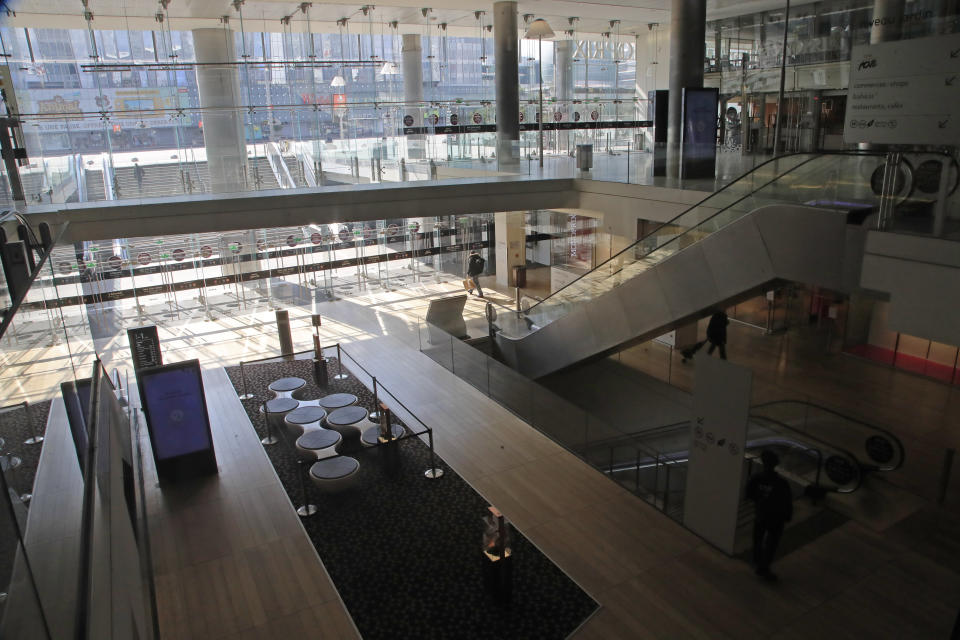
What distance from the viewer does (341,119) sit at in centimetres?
1620

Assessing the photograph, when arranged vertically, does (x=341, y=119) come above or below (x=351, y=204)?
above

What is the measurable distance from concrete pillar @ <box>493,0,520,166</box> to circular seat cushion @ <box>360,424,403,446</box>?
29.8 ft

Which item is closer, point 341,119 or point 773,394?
point 773,394

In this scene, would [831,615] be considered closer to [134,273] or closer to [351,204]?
[351,204]

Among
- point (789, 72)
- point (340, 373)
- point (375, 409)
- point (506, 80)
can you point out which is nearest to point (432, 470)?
point (375, 409)

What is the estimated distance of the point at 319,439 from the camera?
8.29 meters

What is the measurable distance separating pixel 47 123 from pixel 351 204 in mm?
6262

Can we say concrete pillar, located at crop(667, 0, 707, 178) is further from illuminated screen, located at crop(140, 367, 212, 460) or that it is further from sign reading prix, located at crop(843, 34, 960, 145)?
illuminated screen, located at crop(140, 367, 212, 460)

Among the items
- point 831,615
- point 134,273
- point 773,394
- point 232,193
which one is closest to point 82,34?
point 134,273

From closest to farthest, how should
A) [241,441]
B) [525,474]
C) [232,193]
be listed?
[525,474] < [241,441] < [232,193]

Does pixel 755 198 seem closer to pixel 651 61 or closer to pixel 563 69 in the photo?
pixel 563 69

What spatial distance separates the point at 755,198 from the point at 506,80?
11898 mm

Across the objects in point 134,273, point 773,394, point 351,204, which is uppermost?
point 351,204

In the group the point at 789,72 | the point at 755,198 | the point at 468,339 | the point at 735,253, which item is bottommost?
the point at 468,339
